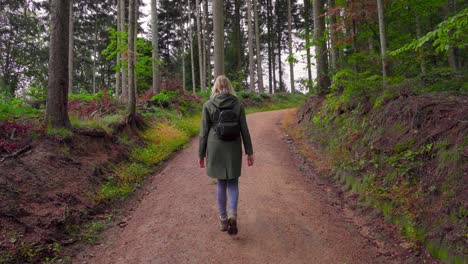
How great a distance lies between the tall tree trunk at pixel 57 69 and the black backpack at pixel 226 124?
413cm

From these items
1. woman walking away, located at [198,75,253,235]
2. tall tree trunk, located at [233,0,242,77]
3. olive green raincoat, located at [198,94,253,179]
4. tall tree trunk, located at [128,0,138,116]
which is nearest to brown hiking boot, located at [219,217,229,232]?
woman walking away, located at [198,75,253,235]

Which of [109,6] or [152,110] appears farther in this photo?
[109,6]

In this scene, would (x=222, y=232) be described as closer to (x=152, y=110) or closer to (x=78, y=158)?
(x=78, y=158)

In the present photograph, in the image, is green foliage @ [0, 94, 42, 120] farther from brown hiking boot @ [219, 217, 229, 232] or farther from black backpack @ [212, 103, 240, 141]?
brown hiking boot @ [219, 217, 229, 232]

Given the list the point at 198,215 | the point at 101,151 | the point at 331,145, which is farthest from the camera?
the point at 331,145

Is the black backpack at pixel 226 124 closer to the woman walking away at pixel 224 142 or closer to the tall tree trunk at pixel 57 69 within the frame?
the woman walking away at pixel 224 142

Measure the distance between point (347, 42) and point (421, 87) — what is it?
4.72 metres

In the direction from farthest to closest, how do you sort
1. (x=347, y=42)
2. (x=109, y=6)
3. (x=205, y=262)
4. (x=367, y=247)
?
(x=109, y=6)
(x=347, y=42)
(x=367, y=247)
(x=205, y=262)

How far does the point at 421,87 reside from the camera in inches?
239

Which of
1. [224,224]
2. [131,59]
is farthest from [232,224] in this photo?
[131,59]

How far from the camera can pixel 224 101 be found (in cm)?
418

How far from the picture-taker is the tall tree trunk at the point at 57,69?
6383 mm

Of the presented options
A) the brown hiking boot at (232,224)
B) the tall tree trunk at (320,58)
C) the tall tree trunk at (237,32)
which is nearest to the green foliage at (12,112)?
the brown hiking boot at (232,224)

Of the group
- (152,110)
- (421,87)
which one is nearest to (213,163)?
(421,87)
